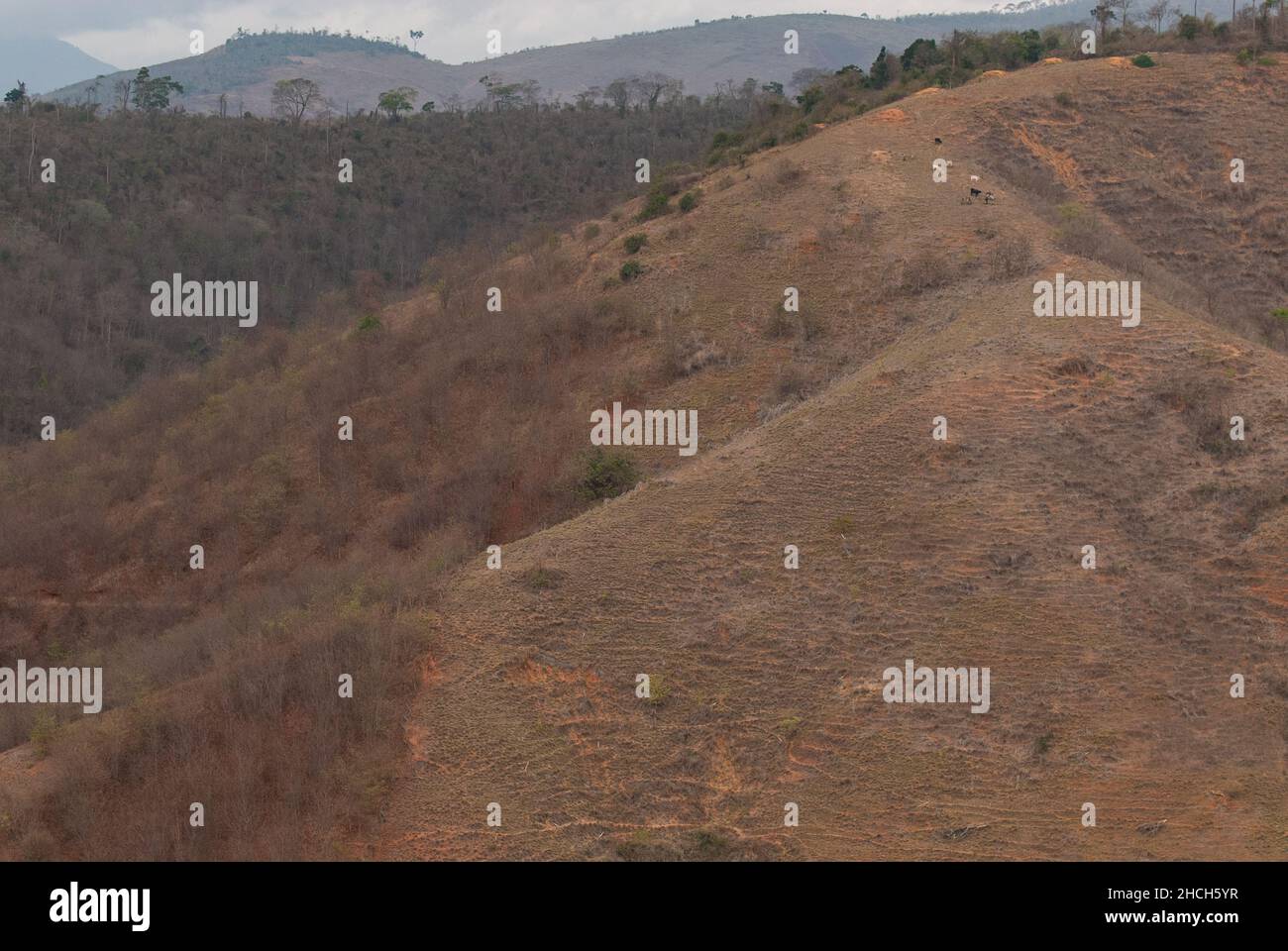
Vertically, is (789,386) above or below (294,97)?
below

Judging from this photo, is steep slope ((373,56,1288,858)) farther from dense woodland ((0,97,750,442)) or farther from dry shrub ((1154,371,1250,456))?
dense woodland ((0,97,750,442))

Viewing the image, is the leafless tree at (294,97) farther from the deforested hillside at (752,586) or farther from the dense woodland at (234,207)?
the deforested hillside at (752,586)

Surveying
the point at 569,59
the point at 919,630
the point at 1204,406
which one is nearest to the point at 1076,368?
the point at 1204,406

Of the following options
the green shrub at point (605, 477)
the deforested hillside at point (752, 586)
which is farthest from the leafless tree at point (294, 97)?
the green shrub at point (605, 477)

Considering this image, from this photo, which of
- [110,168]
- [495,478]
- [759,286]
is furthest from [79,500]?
[110,168]

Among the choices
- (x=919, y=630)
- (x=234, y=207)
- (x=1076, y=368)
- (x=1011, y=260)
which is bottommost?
(x=919, y=630)

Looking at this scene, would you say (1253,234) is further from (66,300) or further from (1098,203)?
(66,300)

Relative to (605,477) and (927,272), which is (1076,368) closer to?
(927,272)

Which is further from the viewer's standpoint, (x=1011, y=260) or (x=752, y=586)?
(x=1011, y=260)
